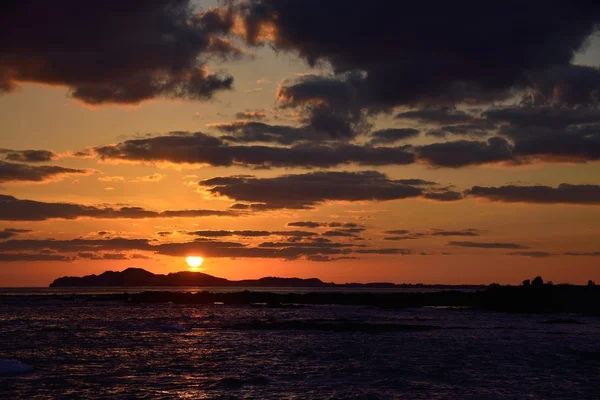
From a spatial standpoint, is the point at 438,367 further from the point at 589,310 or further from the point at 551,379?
the point at 589,310

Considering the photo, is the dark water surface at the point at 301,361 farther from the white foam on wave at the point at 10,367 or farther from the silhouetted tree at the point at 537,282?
the silhouetted tree at the point at 537,282

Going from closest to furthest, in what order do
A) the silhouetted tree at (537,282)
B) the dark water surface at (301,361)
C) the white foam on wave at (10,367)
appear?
1. the dark water surface at (301,361)
2. the white foam on wave at (10,367)
3. the silhouetted tree at (537,282)

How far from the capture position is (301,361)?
142ft

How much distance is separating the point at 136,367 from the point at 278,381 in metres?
10.1

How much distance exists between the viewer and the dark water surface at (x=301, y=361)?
32531 millimetres

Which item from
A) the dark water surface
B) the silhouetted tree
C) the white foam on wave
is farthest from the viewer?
the silhouetted tree

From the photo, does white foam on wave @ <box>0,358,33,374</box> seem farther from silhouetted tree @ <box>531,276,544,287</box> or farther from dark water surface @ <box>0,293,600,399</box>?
silhouetted tree @ <box>531,276,544,287</box>

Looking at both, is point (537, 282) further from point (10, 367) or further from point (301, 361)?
point (10, 367)

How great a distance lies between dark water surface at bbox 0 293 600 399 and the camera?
107ft

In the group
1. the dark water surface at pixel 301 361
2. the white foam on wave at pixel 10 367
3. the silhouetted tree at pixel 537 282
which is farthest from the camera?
the silhouetted tree at pixel 537 282

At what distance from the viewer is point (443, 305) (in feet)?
421

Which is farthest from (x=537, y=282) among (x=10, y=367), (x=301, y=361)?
(x=10, y=367)

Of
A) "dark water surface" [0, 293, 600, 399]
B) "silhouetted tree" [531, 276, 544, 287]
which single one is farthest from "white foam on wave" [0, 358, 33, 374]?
"silhouetted tree" [531, 276, 544, 287]

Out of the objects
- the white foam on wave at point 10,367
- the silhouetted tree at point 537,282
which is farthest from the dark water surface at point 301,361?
the silhouetted tree at point 537,282
